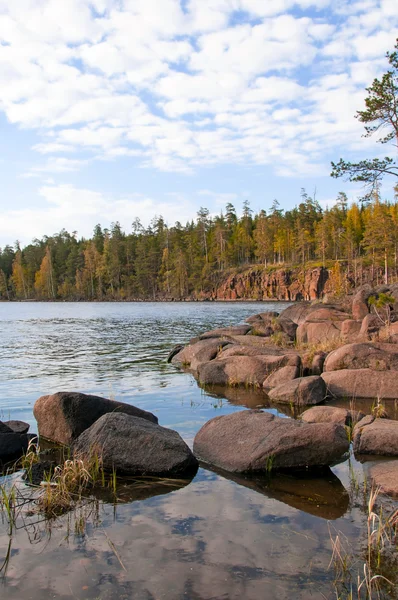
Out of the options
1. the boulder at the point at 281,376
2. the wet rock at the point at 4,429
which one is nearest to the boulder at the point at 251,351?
the boulder at the point at 281,376

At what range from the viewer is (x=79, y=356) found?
21672mm

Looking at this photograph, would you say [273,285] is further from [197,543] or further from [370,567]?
[370,567]

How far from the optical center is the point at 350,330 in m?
18.8

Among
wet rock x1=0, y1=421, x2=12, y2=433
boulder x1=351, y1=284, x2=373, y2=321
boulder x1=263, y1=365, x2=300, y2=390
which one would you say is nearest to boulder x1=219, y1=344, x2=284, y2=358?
boulder x1=263, y1=365, x2=300, y2=390

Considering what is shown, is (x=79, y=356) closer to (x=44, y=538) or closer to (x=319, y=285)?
(x=44, y=538)

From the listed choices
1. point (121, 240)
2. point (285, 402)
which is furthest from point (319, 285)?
point (285, 402)

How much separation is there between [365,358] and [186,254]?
11580 centimetres

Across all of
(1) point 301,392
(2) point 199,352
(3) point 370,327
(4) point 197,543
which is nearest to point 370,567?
(4) point 197,543

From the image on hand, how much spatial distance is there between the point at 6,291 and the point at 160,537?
150604 mm

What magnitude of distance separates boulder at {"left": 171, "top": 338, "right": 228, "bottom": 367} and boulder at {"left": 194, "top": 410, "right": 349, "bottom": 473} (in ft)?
31.5

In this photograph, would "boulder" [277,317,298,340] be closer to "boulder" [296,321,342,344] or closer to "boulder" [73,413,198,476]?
"boulder" [296,321,342,344]

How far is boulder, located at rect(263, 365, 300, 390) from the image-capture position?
1310cm

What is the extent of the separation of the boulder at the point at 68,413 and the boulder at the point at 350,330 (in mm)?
11478

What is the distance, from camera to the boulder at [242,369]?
14.0 metres
